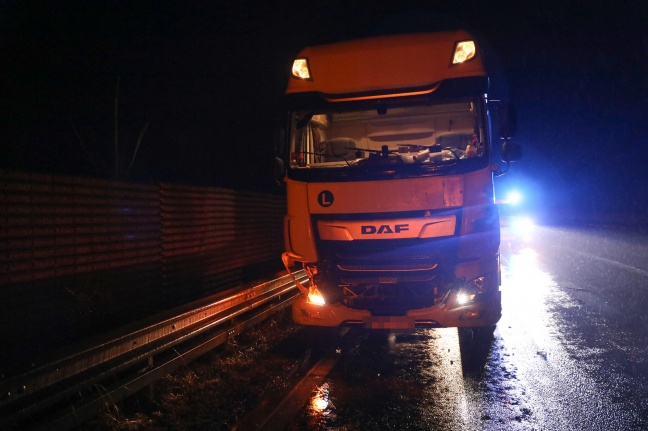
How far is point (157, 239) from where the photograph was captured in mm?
8461

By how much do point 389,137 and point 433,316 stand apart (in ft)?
7.72

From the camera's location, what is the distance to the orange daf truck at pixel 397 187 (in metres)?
5.76

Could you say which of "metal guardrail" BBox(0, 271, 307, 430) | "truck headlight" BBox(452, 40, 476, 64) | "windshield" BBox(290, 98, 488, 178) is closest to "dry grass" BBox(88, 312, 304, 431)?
"metal guardrail" BBox(0, 271, 307, 430)

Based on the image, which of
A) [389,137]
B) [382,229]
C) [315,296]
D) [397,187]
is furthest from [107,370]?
[389,137]

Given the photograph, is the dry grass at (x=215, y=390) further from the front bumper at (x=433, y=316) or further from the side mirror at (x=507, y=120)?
the side mirror at (x=507, y=120)

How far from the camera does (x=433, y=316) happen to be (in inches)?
225

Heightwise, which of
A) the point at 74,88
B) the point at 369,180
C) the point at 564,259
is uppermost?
the point at 74,88

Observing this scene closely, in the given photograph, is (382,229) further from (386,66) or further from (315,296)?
(386,66)

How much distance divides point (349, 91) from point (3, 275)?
4.22m

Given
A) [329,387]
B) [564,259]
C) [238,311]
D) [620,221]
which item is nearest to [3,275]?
[238,311]

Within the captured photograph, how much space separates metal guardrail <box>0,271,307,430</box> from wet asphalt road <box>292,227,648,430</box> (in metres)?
1.45

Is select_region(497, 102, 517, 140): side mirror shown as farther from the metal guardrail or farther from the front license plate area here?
the metal guardrail

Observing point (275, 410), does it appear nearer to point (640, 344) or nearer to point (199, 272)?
point (640, 344)

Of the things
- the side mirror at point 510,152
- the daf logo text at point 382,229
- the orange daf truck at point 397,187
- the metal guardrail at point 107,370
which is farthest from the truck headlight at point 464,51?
the metal guardrail at point 107,370
